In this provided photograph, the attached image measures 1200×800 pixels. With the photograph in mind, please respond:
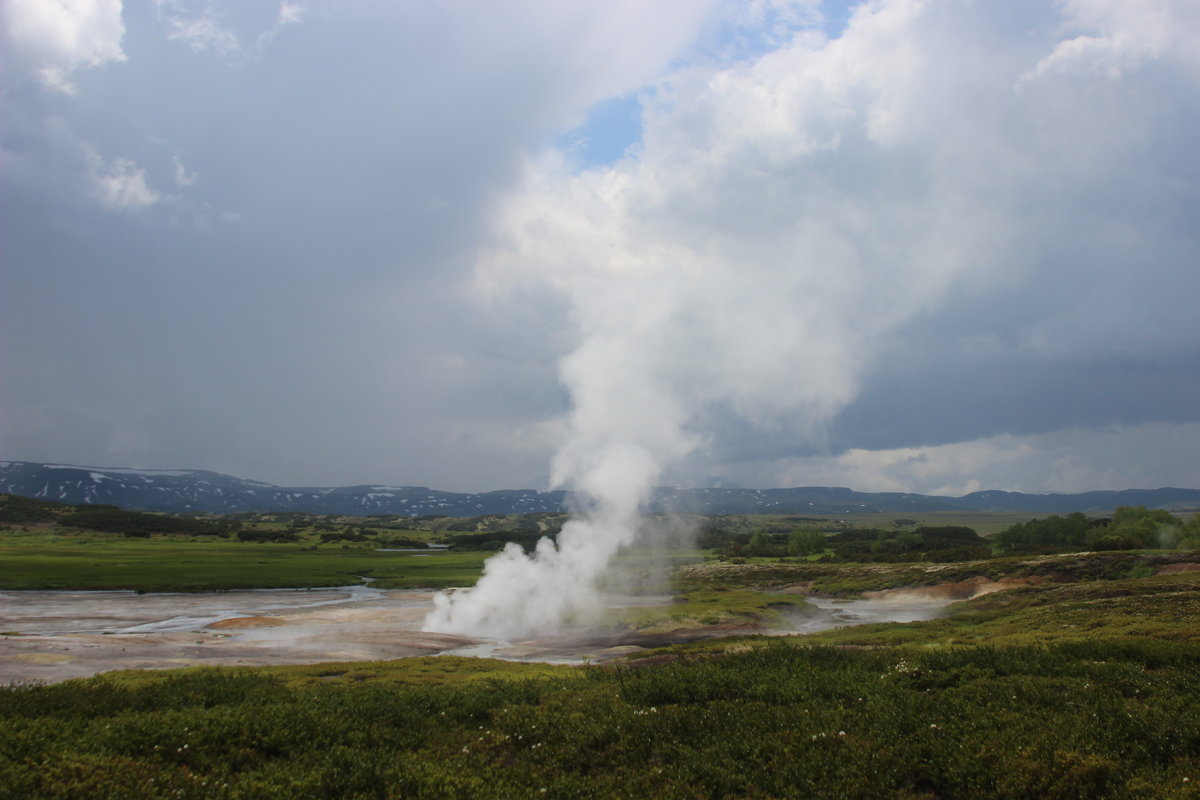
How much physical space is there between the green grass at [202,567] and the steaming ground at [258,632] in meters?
12.5

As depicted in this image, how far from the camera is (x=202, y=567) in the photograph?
124625mm

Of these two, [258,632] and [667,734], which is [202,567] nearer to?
[258,632]

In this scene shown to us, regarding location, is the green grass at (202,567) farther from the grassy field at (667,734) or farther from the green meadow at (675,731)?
the grassy field at (667,734)

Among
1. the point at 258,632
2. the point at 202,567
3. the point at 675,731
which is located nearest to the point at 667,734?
the point at 675,731

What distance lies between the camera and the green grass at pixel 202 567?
10175cm

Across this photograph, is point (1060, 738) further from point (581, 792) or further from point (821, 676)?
point (581, 792)

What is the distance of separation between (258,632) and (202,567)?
78.4 meters

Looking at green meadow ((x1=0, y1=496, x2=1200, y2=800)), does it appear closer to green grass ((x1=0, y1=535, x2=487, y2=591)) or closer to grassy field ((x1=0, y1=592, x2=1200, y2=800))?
grassy field ((x1=0, y1=592, x2=1200, y2=800))

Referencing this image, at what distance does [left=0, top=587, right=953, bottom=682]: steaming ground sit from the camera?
151 ft

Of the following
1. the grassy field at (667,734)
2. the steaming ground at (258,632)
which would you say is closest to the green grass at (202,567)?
the steaming ground at (258,632)

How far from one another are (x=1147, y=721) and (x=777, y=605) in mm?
66816

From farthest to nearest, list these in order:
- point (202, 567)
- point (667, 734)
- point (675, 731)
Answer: point (202, 567) < point (675, 731) < point (667, 734)

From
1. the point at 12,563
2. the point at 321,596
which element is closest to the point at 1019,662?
the point at 321,596

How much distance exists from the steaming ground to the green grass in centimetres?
1246
